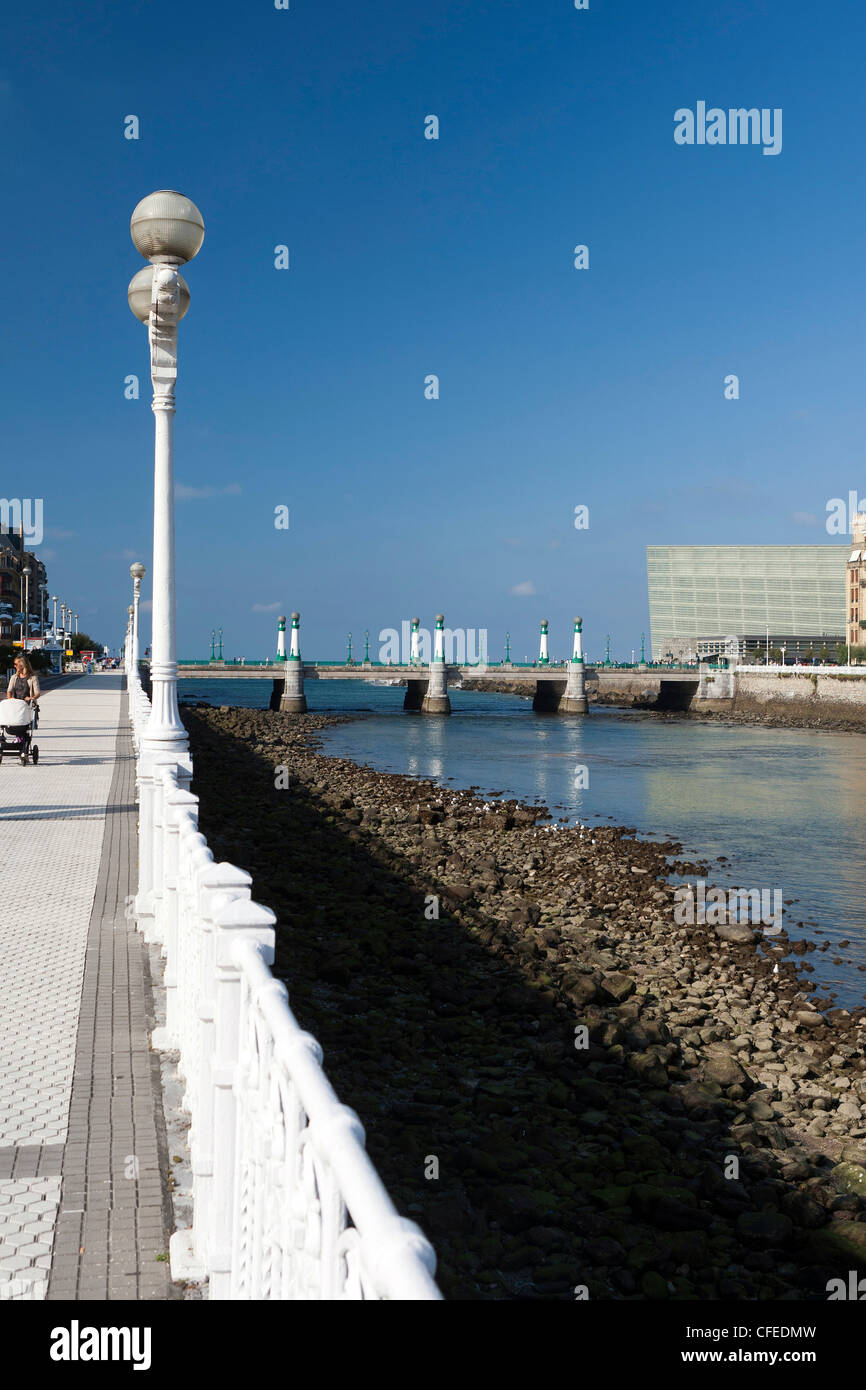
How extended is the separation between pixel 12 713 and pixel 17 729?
318 mm

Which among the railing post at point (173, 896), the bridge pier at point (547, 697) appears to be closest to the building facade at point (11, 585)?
the bridge pier at point (547, 697)

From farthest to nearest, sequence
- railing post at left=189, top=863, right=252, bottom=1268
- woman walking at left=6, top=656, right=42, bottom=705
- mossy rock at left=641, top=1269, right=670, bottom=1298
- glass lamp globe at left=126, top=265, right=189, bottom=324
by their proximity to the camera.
A: 1. woman walking at left=6, top=656, right=42, bottom=705
2. glass lamp globe at left=126, top=265, right=189, bottom=324
3. mossy rock at left=641, top=1269, right=670, bottom=1298
4. railing post at left=189, top=863, right=252, bottom=1268

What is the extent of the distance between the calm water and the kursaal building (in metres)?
74.3

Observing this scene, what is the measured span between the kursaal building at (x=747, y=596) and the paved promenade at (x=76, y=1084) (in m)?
132

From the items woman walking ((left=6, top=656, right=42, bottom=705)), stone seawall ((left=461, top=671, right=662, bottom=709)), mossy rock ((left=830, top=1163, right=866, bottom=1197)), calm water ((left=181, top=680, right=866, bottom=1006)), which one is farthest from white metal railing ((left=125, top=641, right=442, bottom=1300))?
stone seawall ((left=461, top=671, right=662, bottom=709))

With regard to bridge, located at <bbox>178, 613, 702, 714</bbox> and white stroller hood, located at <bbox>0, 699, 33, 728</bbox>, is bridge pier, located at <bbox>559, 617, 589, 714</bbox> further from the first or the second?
white stroller hood, located at <bbox>0, 699, 33, 728</bbox>

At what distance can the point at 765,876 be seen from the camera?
19766mm

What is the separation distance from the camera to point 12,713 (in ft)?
58.3

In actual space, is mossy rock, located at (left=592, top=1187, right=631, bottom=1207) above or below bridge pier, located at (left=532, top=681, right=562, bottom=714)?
below

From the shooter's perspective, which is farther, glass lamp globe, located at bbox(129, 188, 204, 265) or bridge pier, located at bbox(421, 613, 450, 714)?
bridge pier, located at bbox(421, 613, 450, 714)

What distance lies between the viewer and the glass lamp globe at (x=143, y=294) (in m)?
8.61

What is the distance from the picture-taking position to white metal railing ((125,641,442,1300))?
1.87 meters

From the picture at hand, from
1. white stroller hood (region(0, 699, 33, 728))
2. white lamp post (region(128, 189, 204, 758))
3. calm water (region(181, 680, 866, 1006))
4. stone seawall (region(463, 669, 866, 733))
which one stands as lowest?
calm water (region(181, 680, 866, 1006))
